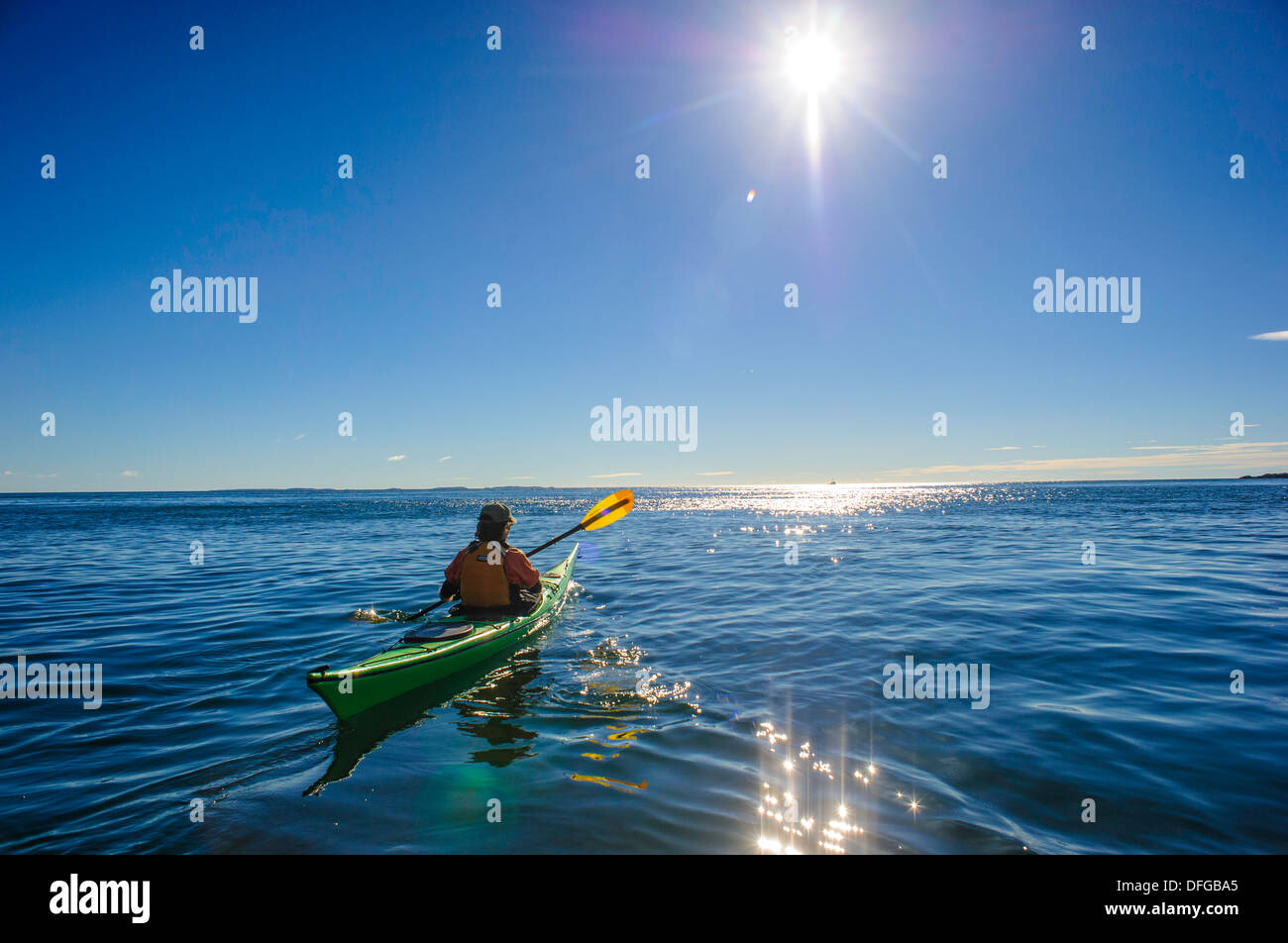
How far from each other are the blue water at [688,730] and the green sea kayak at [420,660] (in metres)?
0.28

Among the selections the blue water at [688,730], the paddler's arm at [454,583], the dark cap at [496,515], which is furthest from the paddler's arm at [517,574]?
the blue water at [688,730]

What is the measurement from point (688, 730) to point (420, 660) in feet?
11.9

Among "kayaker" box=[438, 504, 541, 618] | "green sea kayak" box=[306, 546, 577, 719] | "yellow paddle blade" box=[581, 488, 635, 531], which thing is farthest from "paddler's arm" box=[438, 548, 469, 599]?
"yellow paddle blade" box=[581, 488, 635, 531]

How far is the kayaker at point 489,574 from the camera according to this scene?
894 centimetres

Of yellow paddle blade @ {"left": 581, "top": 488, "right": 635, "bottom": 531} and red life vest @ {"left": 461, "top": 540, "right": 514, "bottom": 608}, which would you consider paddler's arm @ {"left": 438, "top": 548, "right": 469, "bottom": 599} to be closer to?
red life vest @ {"left": 461, "top": 540, "right": 514, "bottom": 608}

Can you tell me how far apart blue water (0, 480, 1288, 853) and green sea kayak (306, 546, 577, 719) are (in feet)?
0.93

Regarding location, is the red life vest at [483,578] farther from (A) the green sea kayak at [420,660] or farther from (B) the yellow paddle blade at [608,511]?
(B) the yellow paddle blade at [608,511]

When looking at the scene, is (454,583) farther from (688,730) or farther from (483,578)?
(688,730)

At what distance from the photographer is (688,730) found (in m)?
5.99

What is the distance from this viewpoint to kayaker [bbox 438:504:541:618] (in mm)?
8938

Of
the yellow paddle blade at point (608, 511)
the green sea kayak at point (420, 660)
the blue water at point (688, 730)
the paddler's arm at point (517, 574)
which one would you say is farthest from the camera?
the yellow paddle blade at point (608, 511)
